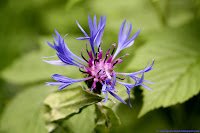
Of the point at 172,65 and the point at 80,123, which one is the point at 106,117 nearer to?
the point at 80,123

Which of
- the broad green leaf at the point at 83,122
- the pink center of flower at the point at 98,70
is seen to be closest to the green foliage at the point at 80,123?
the broad green leaf at the point at 83,122

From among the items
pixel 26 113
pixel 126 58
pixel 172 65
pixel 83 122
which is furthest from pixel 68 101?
pixel 126 58

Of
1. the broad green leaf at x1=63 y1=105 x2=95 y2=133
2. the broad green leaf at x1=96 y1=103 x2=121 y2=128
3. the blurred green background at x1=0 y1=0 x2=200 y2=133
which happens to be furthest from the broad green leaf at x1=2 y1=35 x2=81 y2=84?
the broad green leaf at x1=96 y1=103 x2=121 y2=128

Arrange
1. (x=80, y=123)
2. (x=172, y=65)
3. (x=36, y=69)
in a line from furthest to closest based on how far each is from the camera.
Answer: (x=36, y=69)
(x=172, y=65)
(x=80, y=123)

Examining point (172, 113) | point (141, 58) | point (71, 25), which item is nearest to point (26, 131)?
point (141, 58)

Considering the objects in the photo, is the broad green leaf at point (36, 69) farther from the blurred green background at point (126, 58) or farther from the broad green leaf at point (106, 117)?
the broad green leaf at point (106, 117)

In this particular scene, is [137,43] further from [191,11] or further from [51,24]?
[51,24]
